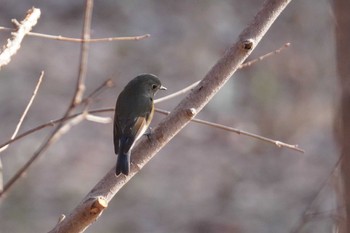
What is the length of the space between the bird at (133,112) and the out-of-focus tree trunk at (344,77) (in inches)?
62.6

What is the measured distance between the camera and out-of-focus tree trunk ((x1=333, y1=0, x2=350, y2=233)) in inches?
32.2

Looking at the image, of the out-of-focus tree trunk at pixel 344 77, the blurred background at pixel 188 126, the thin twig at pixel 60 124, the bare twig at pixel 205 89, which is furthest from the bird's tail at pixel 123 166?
the blurred background at pixel 188 126

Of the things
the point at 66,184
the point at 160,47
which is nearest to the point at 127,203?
the point at 66,184

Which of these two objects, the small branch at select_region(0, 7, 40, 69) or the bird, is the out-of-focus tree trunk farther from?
the bird

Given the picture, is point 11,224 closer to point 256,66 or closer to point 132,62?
point 132,62

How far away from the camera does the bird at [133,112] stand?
251 centimetres

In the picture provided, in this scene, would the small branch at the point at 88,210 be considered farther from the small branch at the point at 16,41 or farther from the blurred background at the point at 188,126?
the blurred background at the point at 188,126

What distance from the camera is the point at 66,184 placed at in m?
6.83

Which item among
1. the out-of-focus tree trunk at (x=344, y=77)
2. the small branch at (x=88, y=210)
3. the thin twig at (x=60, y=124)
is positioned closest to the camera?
the out-of-focus tree trunk at (x=344, y=77)

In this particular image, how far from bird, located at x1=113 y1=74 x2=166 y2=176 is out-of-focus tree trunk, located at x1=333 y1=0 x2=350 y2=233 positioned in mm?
1589

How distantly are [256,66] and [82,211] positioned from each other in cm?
704

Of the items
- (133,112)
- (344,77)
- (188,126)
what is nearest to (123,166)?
(133,112)

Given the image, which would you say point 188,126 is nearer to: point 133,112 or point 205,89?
point 133,112

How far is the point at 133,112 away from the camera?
260cm
